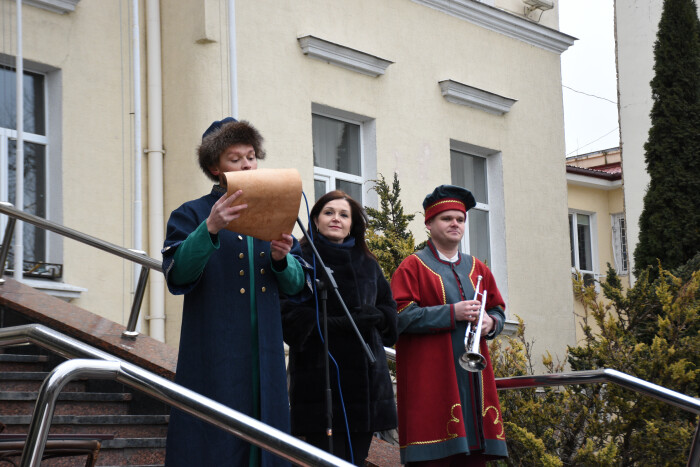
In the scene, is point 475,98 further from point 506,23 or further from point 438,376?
point 438,376

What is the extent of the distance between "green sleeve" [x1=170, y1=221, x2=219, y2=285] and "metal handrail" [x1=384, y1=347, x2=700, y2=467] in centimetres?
231

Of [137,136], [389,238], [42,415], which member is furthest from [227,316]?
[137,136]

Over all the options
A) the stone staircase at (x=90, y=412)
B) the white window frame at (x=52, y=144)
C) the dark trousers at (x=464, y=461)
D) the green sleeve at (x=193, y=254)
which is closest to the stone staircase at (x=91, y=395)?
the stone staircase at (x=90, y=412)

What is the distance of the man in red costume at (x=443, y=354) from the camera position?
5.08 m

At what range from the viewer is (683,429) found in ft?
22.5

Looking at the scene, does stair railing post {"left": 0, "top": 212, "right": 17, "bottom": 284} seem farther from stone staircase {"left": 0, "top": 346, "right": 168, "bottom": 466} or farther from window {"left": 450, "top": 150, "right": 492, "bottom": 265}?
window {"left": 450, "top": 150, "right": 492, "bottom": 265}

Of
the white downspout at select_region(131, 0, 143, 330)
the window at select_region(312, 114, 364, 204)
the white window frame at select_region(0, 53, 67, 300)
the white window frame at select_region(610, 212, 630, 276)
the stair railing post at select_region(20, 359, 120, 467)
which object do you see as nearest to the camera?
the stair railing post at select_region(20, 359, 120, 467)

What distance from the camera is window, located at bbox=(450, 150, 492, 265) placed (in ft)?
43.0

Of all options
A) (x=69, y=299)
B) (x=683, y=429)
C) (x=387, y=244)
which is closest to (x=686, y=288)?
(x=683, y=429)

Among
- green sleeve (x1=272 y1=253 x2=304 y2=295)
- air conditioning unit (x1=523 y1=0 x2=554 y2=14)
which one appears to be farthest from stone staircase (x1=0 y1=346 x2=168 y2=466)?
air conditioning unit (x1=523 y1=0 x2=554 y2=14)

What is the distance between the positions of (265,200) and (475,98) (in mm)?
9422

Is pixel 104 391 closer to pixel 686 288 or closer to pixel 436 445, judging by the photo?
pixel 436 445

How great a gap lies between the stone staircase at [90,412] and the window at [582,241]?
15.4 metres

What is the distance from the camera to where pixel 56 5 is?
9.12m
